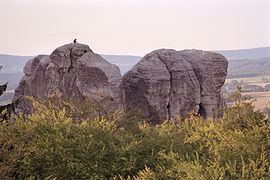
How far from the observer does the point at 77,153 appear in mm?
15438

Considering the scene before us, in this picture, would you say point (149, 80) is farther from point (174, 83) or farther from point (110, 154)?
point (110, 154)

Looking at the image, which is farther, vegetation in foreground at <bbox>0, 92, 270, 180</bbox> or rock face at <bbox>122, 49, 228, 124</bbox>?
rock face at <bbox>122, 49, 228, 124</bbox>

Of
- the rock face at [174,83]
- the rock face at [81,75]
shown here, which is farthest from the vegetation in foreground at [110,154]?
the rock face at [174,83]

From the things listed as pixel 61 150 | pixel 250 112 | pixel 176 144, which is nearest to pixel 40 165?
pixel 61 150

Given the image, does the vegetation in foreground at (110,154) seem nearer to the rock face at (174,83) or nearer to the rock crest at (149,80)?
the rock crest at (149,80)

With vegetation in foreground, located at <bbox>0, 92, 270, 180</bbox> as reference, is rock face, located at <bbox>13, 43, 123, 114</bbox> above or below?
above

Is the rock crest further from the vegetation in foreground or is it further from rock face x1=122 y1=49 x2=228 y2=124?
the vegetation in foreground

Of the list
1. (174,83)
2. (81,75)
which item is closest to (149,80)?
(174,83)

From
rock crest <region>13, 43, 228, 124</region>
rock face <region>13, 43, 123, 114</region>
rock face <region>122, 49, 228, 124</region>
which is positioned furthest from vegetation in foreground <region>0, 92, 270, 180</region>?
rock face <region>122, 49, 228, 124</region>

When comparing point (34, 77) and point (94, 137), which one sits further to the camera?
point (34, 77)

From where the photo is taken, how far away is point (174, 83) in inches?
1358

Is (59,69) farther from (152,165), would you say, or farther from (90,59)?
(152,165)

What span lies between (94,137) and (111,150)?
1.51m

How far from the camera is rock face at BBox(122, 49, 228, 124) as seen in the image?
33188mm
